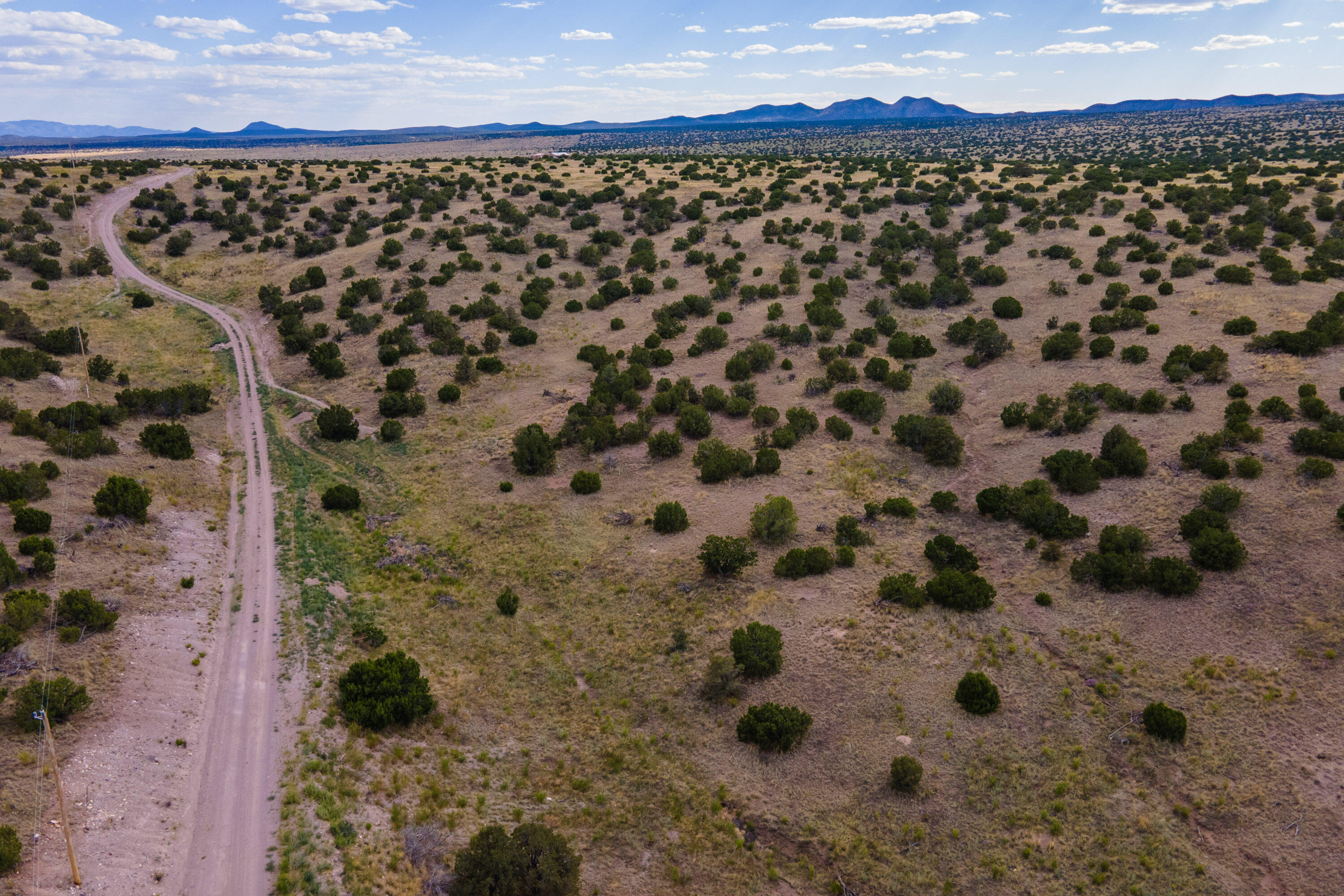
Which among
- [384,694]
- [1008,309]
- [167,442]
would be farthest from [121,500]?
[1008,309]

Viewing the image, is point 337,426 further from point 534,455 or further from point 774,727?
point 774,727

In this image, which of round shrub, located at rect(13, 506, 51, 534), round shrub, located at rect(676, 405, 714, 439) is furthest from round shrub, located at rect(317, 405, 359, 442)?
round shrub, located at rect(676, 405, 714, 439)

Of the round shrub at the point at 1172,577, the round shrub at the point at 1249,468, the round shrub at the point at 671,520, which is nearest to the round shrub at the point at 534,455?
the round shrub at the point at 671,520

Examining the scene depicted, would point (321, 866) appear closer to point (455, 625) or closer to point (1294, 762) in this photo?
point (455, 625)

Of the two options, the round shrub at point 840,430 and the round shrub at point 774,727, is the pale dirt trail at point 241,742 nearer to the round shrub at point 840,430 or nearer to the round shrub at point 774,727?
the round shrub at point 774,727

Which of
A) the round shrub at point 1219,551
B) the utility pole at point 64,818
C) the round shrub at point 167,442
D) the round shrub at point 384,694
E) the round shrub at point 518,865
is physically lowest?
the round shrub at point 518,865

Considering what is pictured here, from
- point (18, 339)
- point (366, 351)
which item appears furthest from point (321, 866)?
point (18, 339)
